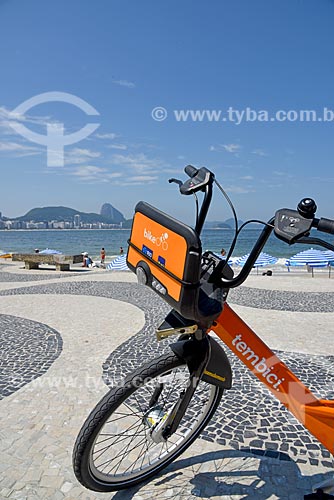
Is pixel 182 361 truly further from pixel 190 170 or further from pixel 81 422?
pixel 81 422

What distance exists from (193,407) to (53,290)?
7.41m

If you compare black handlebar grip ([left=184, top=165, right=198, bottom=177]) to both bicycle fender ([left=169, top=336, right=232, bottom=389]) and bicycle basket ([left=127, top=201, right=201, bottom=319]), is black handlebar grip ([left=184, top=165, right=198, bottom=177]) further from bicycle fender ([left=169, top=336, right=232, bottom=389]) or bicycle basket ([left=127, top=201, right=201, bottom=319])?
bicycle fender ([left=169, top=336, right=232, bottom=389])

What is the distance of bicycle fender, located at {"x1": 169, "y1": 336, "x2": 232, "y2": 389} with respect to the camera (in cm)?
196

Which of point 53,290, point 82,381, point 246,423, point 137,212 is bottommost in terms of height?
point 53,290

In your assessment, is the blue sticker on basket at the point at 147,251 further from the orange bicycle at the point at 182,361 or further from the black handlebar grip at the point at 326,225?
the black handlebar grip at the point at 326,225

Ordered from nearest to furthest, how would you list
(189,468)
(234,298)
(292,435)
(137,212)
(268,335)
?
1. (137,212)
2. (189,468)
3. (292,435)
4. (268,335)
5. (234,298)

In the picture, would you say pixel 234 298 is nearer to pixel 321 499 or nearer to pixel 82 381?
pixel 82 381

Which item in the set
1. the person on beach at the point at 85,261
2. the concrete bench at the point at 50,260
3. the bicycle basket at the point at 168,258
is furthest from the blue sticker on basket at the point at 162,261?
the person on beach at the point at 85,261

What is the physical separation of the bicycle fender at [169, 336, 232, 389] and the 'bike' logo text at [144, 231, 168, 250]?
1.99ft

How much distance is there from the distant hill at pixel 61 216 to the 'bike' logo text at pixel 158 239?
480 ft

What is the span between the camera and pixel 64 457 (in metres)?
2.51

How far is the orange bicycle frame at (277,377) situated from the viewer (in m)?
2.00

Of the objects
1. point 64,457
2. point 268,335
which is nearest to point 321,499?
point 64,457

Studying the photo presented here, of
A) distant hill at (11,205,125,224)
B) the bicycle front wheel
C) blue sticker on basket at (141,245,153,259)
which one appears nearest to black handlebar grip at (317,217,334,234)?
blue sticker on basket at (141,245,153,259)
